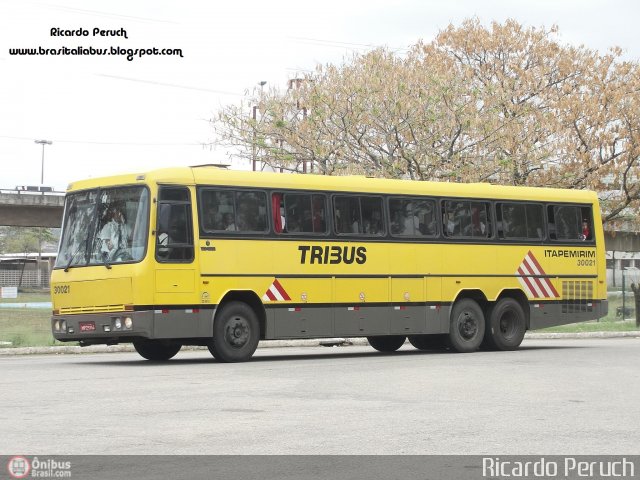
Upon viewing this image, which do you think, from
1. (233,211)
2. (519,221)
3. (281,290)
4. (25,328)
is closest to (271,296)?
(281,290)

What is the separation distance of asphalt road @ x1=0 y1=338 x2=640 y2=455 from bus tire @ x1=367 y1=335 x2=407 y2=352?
4.18 meters

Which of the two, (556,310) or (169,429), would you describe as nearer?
(169,429)

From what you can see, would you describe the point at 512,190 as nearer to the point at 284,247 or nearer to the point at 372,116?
the point at 284,247

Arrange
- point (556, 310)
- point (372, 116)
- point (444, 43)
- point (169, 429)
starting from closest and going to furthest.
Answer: point (169, 429) < point (556, 310) < point (372, 116) < point (444, 43)

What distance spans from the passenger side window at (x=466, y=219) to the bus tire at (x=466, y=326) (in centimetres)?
134

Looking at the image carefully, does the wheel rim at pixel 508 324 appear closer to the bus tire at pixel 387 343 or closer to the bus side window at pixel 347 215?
the bus tire at pixel 387 343

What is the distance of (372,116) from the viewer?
44.4 meters

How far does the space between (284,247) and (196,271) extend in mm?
1997

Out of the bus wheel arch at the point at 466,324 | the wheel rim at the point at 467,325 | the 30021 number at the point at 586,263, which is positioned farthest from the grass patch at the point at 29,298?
the wheel rim at the point at 467,325

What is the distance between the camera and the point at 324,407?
523 inches

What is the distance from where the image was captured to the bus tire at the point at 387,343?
2602cm

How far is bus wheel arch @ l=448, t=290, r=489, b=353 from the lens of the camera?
2475 centimetres

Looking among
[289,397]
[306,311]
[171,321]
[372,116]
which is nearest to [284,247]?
[306,311]

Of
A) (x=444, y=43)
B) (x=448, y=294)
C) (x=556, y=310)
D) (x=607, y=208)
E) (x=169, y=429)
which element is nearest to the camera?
(x=169, y=429)
